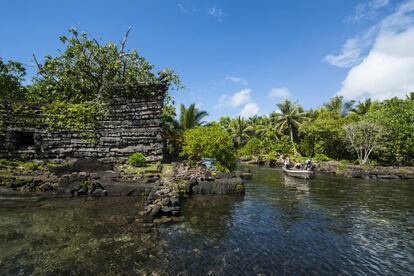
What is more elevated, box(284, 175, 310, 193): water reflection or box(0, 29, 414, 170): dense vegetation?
box(0, 29, 414, 170): dense vegetation

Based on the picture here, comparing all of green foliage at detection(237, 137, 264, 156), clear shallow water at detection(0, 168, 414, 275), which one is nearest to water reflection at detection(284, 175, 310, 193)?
clear shallow water at detection(0, 168, 414, 275)

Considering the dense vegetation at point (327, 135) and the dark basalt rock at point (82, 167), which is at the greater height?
the dense vegetation at point (327, 135)

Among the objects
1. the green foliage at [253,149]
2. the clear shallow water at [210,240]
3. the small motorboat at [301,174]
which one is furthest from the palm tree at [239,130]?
the clear shallow water at [210,240]

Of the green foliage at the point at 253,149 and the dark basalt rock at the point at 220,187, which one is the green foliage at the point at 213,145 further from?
the green foliage at the point at 253,149

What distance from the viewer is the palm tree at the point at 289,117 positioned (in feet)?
159

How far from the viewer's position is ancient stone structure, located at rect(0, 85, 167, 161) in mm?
16891

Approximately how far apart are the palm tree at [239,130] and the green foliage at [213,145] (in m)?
38.2

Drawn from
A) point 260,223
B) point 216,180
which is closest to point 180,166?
point 216,180

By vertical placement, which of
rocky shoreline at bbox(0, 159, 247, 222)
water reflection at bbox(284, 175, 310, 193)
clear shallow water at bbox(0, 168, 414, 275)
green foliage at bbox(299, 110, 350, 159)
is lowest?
clear shallow water at bbox(0, 168, 414, 275)

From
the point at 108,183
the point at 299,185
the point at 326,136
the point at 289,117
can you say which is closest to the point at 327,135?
the point at 326,136

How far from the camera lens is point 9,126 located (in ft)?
55.1

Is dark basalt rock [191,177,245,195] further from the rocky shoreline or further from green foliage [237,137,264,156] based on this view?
green foliage [237,137,264,156]

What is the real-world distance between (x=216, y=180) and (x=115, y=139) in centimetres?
815

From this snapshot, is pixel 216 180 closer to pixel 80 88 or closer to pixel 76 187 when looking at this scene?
pixel 76 187
